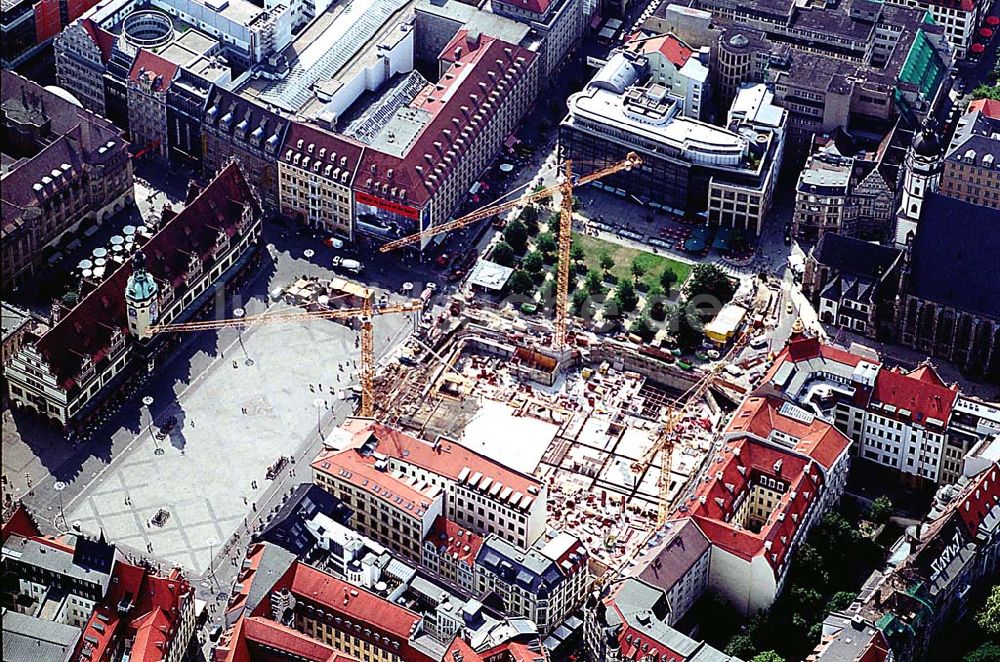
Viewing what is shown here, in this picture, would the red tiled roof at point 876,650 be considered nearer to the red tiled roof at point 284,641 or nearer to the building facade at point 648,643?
the building facade at point 648,643

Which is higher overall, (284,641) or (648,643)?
(648,643)

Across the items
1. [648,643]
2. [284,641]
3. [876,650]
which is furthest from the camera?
[284,641]

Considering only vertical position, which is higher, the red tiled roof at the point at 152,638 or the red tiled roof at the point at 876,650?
the red tiled roof at the point at 876,650

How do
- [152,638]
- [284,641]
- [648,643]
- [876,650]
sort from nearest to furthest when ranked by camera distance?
[876,650]
[648,643]
[152,638]
[284,641]

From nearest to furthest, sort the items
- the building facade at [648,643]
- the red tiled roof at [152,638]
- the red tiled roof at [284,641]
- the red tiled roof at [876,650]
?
the red tiled roof at [876,650] < the building facade at [648,643] < the red tiled roof at [152,638] < the red tiled roof at [284,641]

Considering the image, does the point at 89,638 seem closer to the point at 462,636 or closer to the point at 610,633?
the point at 462,636

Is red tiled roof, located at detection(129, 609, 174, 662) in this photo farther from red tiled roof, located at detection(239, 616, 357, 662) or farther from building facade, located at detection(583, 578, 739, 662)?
building facade, located at detection(583, 578, 739, 662)

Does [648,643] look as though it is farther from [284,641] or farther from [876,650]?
[284,641]

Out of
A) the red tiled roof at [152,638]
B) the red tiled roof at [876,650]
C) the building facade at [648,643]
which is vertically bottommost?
the red tiled roof at [152,638]

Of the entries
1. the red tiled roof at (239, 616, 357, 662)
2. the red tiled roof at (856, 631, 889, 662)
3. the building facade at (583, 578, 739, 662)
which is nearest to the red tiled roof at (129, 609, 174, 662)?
the red tiled roof at (239, 616, 357, 662)

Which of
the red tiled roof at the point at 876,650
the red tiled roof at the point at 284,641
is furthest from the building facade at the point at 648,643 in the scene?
the red tiled roof at the point at 284,641

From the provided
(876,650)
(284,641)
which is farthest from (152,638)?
(876,650)

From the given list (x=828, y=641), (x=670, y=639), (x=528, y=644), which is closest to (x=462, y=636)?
(x=528, y=644)
